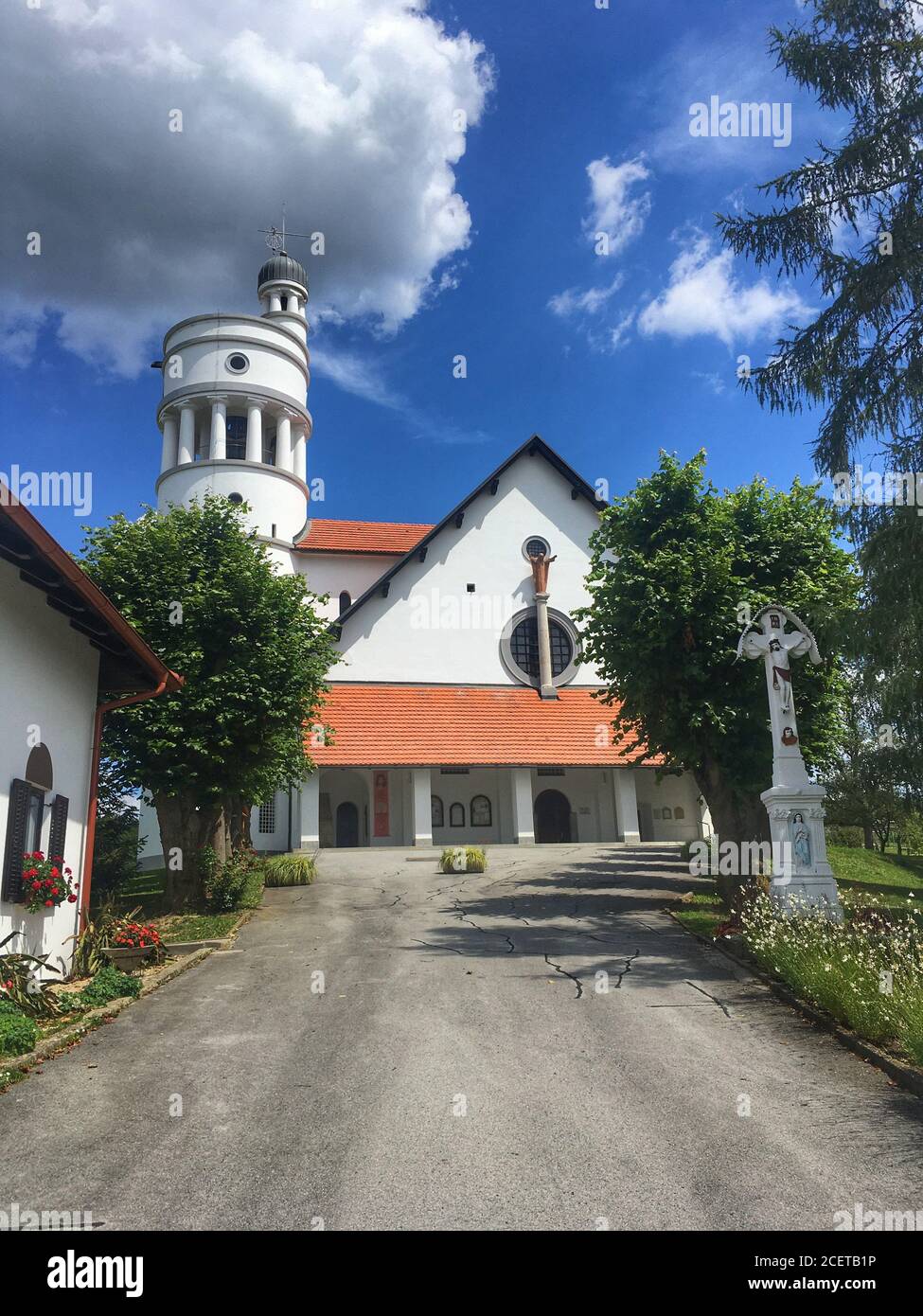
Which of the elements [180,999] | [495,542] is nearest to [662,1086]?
[180,999]

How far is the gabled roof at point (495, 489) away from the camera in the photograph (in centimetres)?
3206

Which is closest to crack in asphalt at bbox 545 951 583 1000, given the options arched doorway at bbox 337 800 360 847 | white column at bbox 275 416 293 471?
arched doorway at bbox 337 800 360 847

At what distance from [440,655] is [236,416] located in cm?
1379

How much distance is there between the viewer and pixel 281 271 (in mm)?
41938

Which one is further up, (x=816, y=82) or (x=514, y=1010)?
(x=816, y=82)

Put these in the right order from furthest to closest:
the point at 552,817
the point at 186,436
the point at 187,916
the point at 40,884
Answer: the point at 186,436 < the point at 552,817 < the point at 187,916 < the point at 40,884

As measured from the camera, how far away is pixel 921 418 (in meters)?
10.4

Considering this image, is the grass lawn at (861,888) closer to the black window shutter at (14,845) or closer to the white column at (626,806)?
the white column at (626,806)

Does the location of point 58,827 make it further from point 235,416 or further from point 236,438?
point 235,416

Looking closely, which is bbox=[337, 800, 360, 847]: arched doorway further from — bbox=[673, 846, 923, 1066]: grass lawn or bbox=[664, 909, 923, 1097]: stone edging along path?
bbox=[664, 909, 923, 1097]: stone edging along path

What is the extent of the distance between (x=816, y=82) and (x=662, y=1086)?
40.6ft

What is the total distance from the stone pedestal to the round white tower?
26.2m

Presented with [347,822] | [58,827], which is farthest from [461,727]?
[58,827]
